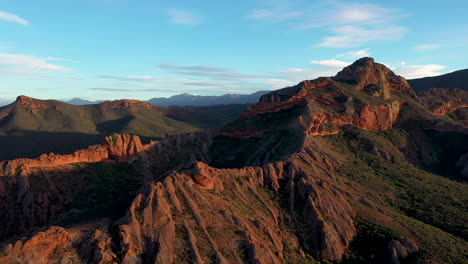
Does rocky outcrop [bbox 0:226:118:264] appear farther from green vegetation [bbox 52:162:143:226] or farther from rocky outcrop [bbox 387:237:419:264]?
rocky outcrop [bbox 387:237:419:264]

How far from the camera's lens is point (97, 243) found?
30.9 meters

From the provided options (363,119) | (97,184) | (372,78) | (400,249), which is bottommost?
(400,249)

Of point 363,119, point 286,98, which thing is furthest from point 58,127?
point 363,119

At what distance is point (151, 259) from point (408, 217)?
37.0 m

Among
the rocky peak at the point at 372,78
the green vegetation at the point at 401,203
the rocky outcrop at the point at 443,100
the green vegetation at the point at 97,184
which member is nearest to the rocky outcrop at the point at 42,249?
the green vegetation at the point at 97,184

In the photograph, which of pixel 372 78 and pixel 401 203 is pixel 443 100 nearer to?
pixel 372 78

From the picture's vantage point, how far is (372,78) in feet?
318

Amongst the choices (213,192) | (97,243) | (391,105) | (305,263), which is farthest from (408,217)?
(391,105)

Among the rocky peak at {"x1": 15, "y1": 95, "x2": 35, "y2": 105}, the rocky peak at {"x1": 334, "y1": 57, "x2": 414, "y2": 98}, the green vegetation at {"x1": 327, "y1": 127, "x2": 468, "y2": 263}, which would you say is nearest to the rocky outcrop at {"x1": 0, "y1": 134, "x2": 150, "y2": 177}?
the green vegetation at {"x1": 327, "y1": 127, "x2": 468, "y2": 263}

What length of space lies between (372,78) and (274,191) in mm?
62924

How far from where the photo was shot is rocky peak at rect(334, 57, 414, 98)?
94562 mm

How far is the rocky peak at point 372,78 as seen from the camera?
310ft

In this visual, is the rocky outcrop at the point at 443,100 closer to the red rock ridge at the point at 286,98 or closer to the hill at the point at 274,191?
the hill at the point at 274,191

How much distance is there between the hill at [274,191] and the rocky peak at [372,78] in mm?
490
